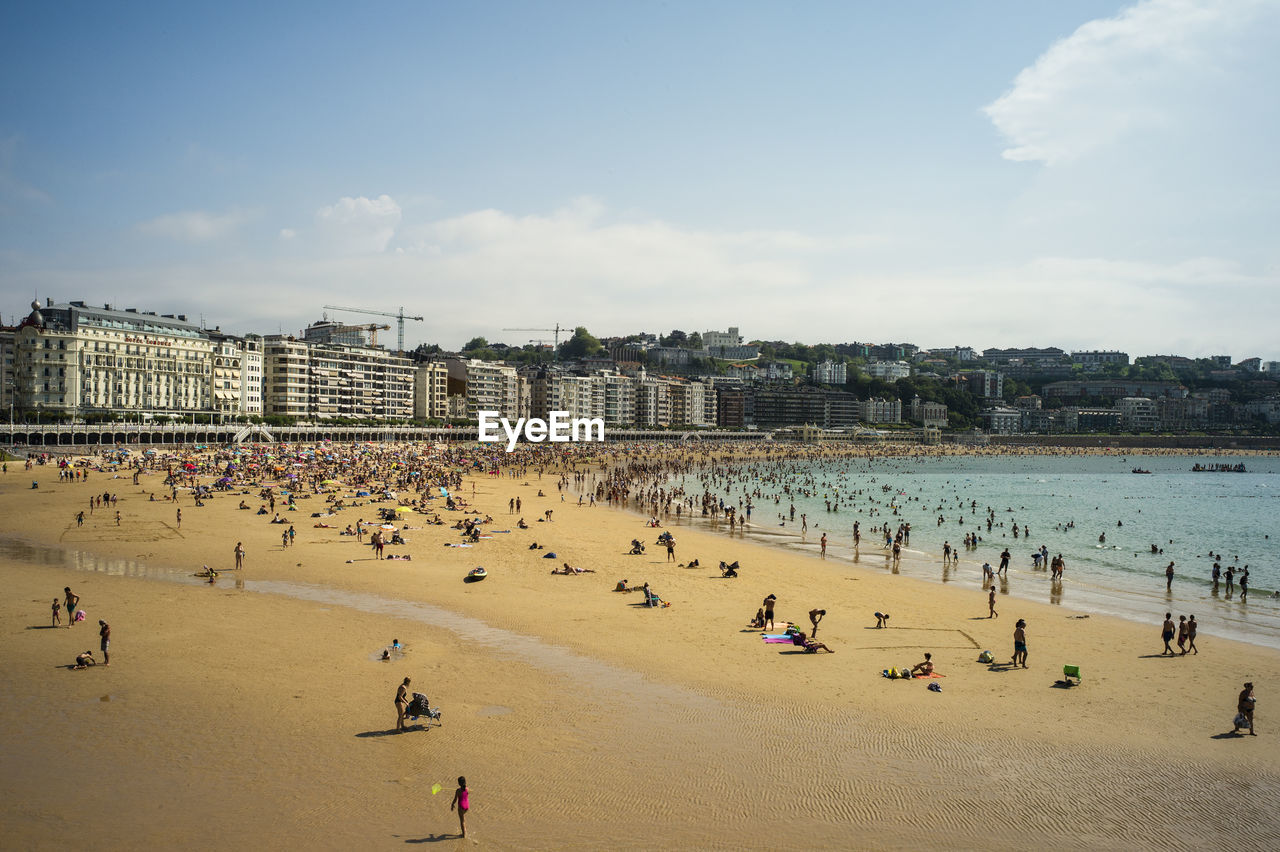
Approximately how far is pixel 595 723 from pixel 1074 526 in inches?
1643

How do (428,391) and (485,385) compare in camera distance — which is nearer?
(428,391)

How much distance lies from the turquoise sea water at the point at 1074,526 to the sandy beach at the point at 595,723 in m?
3.63

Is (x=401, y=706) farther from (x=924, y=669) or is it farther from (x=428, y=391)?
(x=428, y=391)

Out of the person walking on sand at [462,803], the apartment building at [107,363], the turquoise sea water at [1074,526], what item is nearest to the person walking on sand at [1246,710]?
the turquoise sea water at [1074,526]

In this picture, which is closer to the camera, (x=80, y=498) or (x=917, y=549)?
(x=917, y=549)

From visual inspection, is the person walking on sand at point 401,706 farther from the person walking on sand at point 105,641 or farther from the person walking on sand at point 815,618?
the person walking on sand at point 815,618

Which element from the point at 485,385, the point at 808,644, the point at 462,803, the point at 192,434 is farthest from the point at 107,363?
the point at 462,803

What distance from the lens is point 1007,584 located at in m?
27.4

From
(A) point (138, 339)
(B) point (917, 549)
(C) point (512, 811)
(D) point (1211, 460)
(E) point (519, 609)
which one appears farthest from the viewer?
(D) point (1211, 460)

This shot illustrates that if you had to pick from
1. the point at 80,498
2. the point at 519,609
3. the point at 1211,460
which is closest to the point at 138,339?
the point at 80,498

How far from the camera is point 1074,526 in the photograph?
45500 millimetres

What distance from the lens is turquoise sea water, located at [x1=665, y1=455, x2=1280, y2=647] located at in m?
25.6

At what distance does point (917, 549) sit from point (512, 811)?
2916 cm

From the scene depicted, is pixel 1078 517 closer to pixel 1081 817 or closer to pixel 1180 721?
pixel 1180 721
